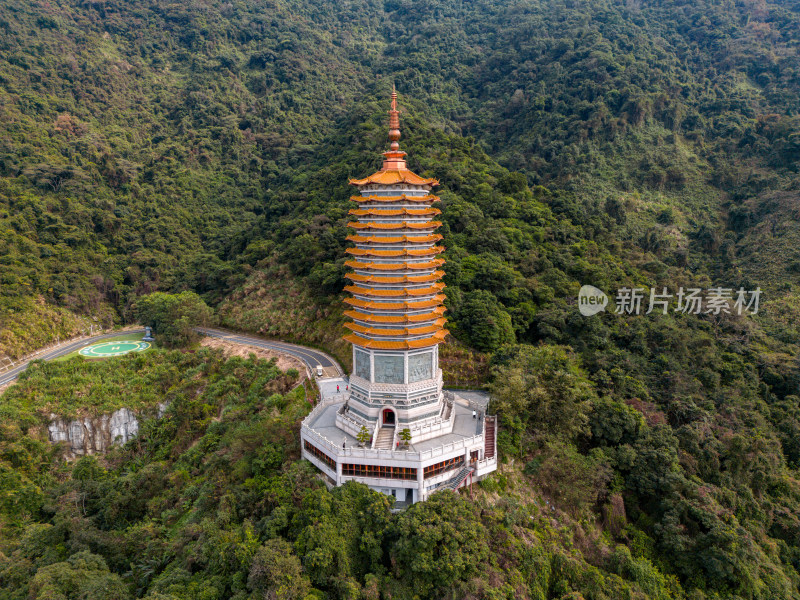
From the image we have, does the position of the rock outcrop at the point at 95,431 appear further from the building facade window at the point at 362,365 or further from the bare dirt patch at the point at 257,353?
the building facade window at the point at 362,365

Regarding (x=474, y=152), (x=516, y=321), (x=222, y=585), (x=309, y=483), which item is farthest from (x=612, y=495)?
(x=474, y=152)

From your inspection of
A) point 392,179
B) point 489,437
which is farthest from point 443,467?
point 392,179

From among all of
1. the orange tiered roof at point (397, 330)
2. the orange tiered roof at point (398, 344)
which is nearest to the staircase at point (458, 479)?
the orange tiered roof at point (398, 344)

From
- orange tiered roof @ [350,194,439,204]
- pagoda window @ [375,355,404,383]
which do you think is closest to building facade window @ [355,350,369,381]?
pagoda window @ [375,355,404,383]

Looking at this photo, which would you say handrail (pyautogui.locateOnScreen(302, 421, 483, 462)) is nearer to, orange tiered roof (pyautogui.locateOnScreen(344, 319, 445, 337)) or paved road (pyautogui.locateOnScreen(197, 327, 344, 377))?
orange tiered roof (pyautogui.locateOnScreen(344, 319, 445, 337))

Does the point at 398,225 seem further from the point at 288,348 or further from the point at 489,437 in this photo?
the point at 288,348

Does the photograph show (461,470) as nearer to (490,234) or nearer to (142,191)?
(490,234)
